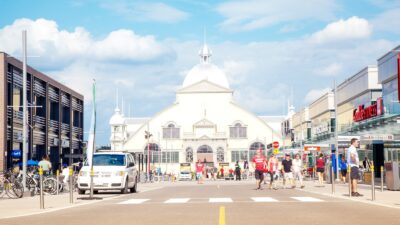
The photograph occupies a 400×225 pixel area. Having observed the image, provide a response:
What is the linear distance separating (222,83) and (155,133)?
23.0 metres

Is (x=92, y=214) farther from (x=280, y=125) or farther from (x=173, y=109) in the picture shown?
(x=280, y=125)

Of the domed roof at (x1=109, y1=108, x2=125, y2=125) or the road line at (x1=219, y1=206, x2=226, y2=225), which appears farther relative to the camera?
the domed roof at (x1=109, y1=108, x2=125, y2=125)

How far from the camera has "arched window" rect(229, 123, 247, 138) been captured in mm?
129125

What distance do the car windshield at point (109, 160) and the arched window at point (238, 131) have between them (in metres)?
98.3

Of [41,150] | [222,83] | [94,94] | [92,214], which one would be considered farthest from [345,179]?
[222,83]

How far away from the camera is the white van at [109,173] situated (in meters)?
29.1

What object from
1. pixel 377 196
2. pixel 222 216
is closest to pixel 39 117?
pixel 377 196

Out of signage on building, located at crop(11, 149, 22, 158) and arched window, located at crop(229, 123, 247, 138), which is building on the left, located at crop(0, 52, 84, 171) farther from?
arched window, located at crop(229, 123, 247, 138)

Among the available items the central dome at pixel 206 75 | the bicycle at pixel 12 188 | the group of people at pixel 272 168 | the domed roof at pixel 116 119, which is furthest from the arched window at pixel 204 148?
the bicycle at pixel 12 188

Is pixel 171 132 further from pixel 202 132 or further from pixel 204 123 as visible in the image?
pixel 204 123

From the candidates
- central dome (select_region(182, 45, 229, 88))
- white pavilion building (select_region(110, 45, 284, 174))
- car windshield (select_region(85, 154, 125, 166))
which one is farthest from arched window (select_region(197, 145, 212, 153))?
car windshield (select_region(85, 154, 125, 166))

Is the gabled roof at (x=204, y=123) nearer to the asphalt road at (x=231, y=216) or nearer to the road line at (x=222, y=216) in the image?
the asphalt road at (x=231, y=216)

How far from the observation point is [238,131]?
424 feet

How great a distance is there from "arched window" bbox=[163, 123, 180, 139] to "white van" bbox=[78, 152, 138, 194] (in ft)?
317
